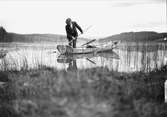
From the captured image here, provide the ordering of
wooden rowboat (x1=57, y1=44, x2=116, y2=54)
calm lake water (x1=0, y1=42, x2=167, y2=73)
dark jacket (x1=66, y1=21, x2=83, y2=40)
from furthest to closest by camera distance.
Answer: wooden rowboat (x1=57, y1=44, x2=116, y2=54) < dark jacket (x1=66, y1=21, x2=83, y2=40) < calm lake water (x1=0, y1=42, x2=167, y2=73)

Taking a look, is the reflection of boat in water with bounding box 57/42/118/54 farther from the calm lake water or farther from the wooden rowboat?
the calm lake water

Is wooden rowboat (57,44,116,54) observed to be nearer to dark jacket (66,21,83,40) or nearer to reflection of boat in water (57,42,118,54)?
reflection of boat in water (57,42,118,54)

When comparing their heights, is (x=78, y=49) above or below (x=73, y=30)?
below

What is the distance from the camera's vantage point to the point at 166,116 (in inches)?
99.6

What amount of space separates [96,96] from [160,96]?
2087mm

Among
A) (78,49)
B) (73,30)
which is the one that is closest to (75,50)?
(78,49)

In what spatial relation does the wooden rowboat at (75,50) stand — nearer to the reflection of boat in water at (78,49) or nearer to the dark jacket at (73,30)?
the reflection of boat in water at (78,49)

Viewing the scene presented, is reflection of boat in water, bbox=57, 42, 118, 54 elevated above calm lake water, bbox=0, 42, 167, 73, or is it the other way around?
reflection of boat in water, bbox=57, 42, 118, 54

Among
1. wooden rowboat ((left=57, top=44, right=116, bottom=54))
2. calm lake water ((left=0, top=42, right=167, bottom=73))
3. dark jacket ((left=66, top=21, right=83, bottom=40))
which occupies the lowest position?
calm lake water ((left=0, top=42, right=167, bottom=73))

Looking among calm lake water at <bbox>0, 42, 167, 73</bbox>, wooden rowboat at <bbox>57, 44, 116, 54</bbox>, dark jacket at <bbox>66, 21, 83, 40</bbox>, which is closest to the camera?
calm lake water at <bbox>0, 42, 167, 73</bbox>

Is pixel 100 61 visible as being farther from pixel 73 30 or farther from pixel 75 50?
pixel 73 30

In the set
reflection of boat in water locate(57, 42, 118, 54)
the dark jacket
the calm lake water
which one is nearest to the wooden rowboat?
reflection of boat in water locate(57, 42, 118, 54)

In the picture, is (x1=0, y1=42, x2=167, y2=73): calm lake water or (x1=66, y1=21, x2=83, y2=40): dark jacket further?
(x1=66, y1=21, x2=83, y2=40): dark jacket

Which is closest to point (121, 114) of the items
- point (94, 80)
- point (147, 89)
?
point (94, 80)
